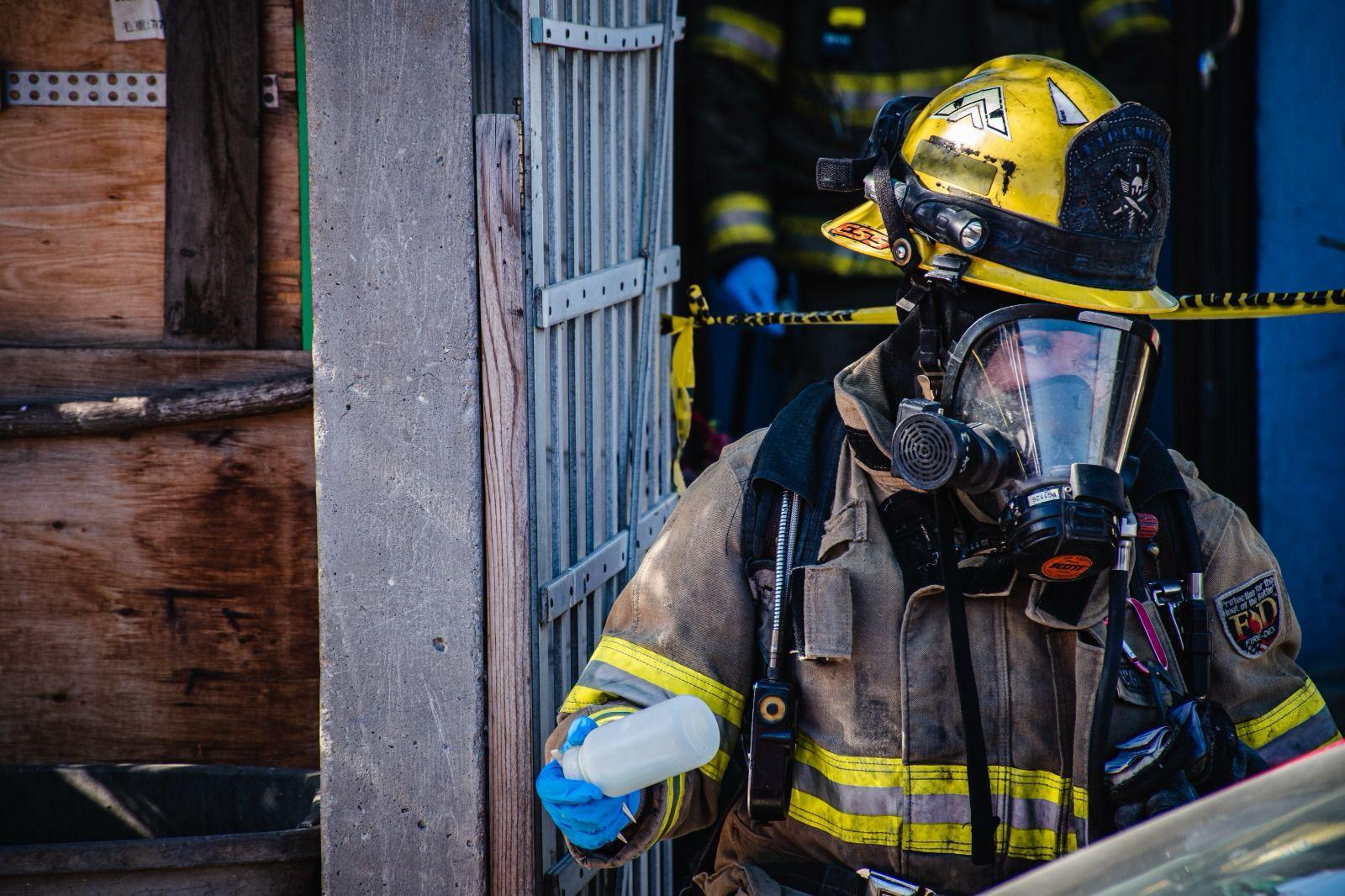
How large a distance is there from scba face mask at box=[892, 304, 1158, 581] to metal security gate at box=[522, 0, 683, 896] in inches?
33.2

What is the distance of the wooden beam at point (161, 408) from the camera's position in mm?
3018

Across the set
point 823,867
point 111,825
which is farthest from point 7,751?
point 823,867

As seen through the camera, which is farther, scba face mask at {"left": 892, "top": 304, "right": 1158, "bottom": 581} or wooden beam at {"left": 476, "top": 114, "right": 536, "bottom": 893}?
wooden beam at {"left": 476, "top": 114, "right": 536, "bottom": 893}

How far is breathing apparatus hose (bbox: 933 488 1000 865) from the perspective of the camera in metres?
1.92

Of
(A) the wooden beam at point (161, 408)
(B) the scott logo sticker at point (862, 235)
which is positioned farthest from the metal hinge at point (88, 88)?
(B) the scott logo sticker at point (862, 235)

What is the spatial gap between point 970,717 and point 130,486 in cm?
219

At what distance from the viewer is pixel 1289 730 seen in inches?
83.9

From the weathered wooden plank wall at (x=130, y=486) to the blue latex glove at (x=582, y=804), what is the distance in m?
1.43

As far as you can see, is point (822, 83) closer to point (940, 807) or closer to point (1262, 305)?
point (1262, 305)

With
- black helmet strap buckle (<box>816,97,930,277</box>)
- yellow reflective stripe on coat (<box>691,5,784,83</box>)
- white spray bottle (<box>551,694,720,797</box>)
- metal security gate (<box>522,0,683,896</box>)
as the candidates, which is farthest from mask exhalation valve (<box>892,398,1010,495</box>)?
yellow reflective stripe on coat (<box>691,5,784,83</box>)

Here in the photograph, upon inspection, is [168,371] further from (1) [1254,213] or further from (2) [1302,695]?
Answer: (1) [1254,213]

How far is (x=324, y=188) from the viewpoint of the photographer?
2.27 m

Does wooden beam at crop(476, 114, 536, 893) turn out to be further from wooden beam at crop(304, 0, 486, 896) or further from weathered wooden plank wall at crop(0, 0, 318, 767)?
weathered wooden plank wall at crop(0, 0, 318, 767)

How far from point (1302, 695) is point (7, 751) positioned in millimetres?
2976
